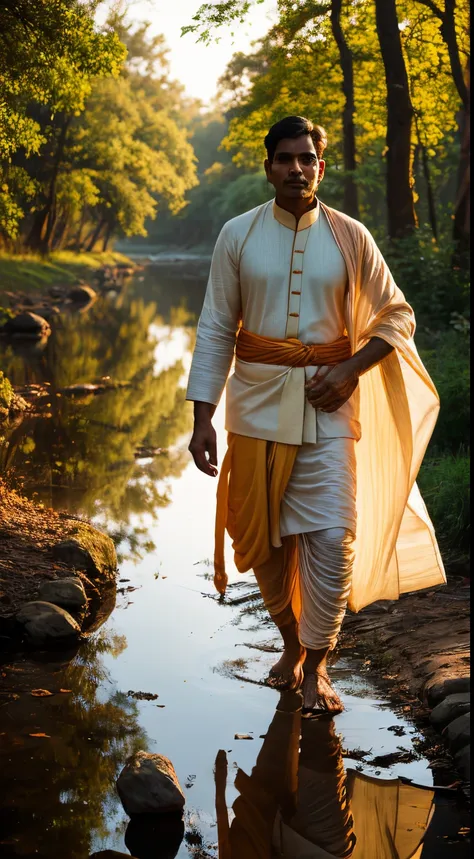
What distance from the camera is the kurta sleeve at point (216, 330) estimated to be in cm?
484

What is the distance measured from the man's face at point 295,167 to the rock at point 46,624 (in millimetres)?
2370

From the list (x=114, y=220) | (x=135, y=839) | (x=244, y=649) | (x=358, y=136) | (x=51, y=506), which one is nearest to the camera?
(x=135, y=839)

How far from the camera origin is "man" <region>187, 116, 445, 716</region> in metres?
4.68

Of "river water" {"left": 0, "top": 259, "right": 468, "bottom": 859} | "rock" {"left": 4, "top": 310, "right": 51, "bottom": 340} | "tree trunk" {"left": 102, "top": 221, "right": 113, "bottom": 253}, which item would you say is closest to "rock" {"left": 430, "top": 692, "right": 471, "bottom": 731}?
"river water" {"left": 0, "top": 259, "right": 468, "bottom": 859}

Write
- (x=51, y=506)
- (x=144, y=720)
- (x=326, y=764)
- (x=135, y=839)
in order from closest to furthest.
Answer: (x=135, y=839)
(x=326, y=764)
(x=144, y=720)
(x=51, y=506)

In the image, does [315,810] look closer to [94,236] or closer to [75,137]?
[75,137]

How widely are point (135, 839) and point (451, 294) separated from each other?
11.6 m

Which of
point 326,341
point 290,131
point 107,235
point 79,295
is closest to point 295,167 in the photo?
point 290,131

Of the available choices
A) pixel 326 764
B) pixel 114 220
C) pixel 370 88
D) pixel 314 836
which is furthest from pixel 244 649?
pixel 114 220

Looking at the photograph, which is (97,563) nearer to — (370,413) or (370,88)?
(370,413)

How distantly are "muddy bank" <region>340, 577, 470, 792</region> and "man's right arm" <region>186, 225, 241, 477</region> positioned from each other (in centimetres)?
129

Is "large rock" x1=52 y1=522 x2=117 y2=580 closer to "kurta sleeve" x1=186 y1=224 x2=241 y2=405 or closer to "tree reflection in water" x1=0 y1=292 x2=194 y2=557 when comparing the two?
"tree reflection in water" x1=0 y1=292 x2=194 y2=557

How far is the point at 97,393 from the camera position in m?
15.3

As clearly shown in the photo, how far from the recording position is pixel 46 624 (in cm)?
552
